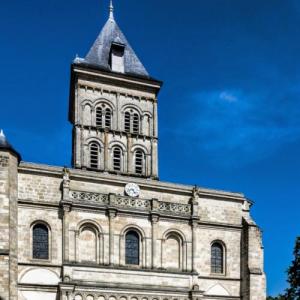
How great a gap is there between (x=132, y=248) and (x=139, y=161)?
38.3ft

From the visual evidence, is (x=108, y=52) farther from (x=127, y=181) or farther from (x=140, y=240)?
(x=140, y=240)

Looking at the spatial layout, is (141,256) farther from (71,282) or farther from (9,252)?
(9,252)

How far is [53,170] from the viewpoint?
95.1 ft

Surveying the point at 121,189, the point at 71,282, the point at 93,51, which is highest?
the point at 93,51

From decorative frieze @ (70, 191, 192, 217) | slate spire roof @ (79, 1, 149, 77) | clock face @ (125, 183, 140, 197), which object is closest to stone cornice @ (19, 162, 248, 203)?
clock face @ (125, 183, 140, 197)

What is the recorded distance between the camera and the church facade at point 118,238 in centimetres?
2719

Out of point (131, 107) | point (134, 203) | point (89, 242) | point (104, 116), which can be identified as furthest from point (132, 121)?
point (89, 242)

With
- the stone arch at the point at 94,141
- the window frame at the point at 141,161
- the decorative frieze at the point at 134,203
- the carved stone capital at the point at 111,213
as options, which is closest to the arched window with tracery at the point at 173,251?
the decorative frieze at the point at 134,203

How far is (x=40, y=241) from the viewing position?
28016 millimetres

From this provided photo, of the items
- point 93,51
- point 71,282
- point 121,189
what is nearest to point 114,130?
point 93,51

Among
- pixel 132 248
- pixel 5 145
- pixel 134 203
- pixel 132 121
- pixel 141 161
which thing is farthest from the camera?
pixel 132 121

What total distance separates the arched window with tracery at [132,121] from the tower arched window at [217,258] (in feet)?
41.7

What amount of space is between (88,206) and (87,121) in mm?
12551

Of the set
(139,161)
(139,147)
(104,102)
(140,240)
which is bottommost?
(140,240)
